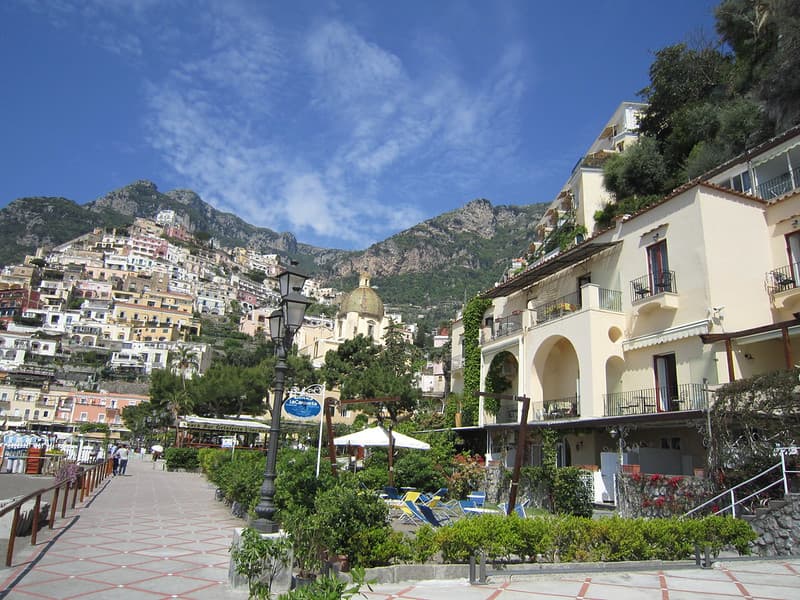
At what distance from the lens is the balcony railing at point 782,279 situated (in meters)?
17.4

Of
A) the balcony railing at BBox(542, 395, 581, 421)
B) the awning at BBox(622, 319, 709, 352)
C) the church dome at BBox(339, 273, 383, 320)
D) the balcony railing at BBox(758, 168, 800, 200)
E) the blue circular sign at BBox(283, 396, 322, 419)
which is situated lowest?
the blue circular sign at BBox(283, 396, 322, 419)

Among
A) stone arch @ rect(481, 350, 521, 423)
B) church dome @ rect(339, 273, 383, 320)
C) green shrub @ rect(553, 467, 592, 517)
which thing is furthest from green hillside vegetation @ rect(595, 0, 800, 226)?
church dome @ rect(339, 273, 383, 320)

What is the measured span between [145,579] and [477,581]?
421cm

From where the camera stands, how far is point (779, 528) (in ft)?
33.6

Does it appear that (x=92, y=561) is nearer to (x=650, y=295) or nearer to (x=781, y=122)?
(x=650, y=295)

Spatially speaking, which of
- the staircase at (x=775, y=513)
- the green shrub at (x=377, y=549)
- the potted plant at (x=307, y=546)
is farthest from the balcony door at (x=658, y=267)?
the potted plant at (x=307, y=546)

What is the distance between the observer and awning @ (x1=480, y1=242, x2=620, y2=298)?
2165 cm

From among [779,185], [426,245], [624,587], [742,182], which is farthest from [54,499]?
[426,245]

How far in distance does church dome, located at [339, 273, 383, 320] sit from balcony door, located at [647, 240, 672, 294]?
5140cm

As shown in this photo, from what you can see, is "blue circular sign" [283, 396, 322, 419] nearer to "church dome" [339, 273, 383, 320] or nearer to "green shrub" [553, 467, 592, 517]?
"green shrub" [553, 467, 592, 517]

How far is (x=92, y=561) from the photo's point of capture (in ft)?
25.9

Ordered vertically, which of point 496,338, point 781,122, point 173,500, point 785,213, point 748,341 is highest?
point 781,122

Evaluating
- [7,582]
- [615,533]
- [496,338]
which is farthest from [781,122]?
[7,582]

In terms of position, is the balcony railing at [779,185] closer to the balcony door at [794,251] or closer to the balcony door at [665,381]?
the balcony door at [794,251]
